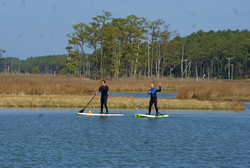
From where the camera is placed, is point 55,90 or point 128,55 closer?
point 55,90

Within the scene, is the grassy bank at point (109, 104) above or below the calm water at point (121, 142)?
above

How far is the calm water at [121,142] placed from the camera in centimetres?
1321

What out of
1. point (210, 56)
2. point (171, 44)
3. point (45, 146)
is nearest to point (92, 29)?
point (171, 44)

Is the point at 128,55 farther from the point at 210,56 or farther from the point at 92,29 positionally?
the point at 210,56

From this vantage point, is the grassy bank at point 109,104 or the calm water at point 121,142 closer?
the calm water at point 121,142

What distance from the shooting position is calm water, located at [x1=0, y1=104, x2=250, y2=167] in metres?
13.2

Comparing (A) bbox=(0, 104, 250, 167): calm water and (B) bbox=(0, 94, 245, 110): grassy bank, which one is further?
(B) bbox=(0, 94, 245, 110): grassy bank

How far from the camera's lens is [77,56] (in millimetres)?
101750

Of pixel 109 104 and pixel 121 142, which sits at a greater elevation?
pixel 109 104

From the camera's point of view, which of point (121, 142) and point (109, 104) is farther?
point (109, 104)

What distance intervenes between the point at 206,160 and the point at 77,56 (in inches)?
3545

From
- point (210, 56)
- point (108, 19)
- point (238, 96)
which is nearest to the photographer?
point (238, 96)

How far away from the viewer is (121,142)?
1695cm

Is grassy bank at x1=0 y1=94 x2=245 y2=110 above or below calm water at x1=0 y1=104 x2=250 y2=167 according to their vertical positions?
above
